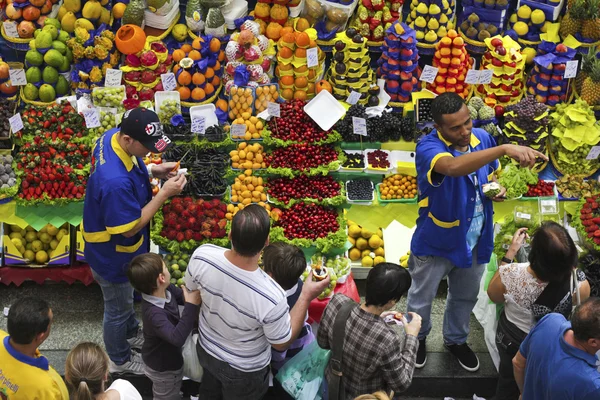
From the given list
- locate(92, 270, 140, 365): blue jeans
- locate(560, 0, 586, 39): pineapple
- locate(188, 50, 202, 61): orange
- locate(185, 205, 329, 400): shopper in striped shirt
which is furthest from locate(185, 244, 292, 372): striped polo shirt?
locate(560, 0, 586, 39): pineapple

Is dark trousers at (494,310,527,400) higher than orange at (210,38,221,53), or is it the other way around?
orange at (210,38,221,53)

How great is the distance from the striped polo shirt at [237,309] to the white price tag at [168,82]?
2750mm

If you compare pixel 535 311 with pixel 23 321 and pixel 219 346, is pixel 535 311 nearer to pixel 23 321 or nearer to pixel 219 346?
pixel 219 346

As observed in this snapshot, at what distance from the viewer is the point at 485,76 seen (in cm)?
568

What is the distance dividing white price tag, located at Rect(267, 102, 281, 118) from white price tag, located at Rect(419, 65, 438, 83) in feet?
4.07

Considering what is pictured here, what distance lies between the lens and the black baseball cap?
373 cm

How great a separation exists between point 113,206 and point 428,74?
306 cm

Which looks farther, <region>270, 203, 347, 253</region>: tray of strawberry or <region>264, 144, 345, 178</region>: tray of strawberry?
<region>264, 144, 345, 178</region>: tray of strawberry

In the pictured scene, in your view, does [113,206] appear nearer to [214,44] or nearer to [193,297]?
[193,297]

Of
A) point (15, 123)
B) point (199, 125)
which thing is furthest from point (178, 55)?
point (15, 123)

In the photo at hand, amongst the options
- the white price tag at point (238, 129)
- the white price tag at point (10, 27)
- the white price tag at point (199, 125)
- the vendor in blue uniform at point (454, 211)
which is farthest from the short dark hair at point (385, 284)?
the white price tag at point (10, 27)

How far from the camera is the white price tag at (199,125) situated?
5449 millimetres

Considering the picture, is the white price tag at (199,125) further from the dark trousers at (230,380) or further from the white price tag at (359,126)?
the dark trousers at (230,380)

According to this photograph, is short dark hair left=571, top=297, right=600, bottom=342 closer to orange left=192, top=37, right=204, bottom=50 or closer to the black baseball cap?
the black baseball cap
